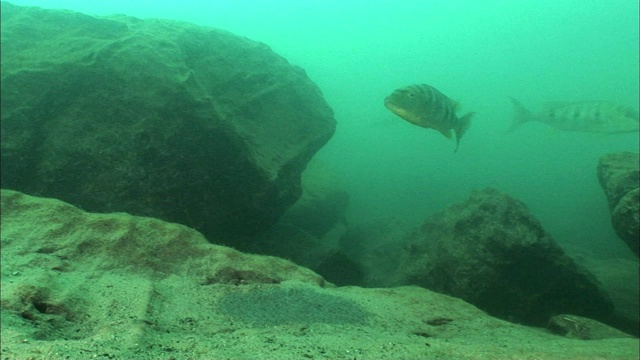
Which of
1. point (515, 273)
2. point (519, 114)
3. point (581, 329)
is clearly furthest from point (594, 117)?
point (581, 329)

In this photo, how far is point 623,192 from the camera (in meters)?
5.77

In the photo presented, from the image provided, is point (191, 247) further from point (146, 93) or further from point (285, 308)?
point (146, 93)

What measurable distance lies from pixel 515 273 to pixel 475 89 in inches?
3035

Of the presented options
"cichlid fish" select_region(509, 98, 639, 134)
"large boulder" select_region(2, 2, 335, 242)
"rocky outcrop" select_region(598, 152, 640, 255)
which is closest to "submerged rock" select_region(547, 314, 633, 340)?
"rocky outcrop" select_region(598, 152, 640, 255)

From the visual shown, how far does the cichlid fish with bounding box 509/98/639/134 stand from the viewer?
8.60 m

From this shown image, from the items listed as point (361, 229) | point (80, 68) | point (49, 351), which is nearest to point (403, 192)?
point (361, 229)

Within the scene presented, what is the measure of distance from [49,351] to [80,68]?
5267 millimetres

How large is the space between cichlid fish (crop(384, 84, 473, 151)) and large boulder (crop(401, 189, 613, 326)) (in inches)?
61.1

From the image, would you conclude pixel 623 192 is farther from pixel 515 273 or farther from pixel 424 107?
pixel 424 107

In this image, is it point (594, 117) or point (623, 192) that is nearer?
point (623, 192)

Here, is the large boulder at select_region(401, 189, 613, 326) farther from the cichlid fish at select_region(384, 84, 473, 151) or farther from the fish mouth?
the fish mouth

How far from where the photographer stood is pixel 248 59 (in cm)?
824

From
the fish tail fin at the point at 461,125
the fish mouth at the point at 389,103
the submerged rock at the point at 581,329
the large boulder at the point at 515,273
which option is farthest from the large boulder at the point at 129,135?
the submerged rock at the point at 581,329

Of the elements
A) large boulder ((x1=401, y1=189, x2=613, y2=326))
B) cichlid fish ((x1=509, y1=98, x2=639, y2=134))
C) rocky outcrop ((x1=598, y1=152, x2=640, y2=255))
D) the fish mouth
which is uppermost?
cichlid fish ((x1=509, y1=98, x2=639, y2=134))
